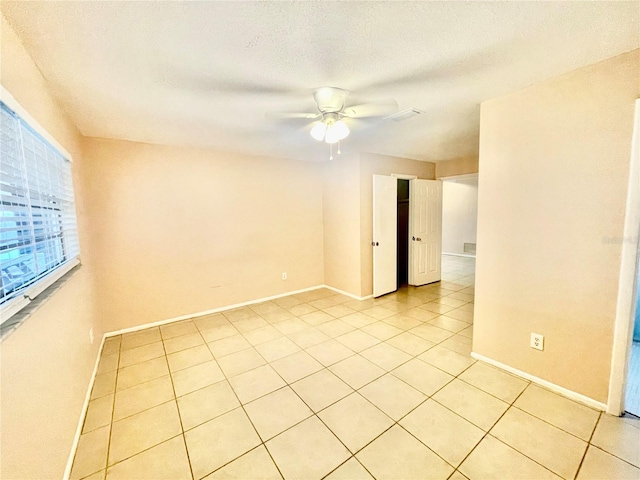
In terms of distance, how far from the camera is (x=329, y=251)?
4.60 metres

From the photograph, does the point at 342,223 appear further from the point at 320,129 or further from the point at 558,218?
the point at 558,218

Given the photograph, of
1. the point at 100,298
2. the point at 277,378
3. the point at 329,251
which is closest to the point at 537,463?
the point at 277,378

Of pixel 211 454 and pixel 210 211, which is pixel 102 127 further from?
pixel 211 454

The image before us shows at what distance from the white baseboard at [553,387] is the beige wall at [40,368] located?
117 inches

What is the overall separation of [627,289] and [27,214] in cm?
345

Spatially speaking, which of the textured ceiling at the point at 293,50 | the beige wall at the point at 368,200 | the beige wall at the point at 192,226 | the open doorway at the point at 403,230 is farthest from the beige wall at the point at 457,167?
the textured ceiling at the point at 293,50

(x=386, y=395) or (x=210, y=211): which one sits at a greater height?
(x=210, y=211)

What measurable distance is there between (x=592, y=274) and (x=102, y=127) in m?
4.30

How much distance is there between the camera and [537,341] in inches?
79.8

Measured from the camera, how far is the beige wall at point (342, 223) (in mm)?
3986

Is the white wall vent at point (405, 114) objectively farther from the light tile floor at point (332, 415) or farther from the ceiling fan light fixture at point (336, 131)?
the light tile floor at point (332, 415)

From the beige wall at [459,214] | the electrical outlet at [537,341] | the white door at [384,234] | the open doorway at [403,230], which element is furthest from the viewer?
the beige wall at [459,214]

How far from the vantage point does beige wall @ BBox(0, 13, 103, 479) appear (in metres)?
0.95

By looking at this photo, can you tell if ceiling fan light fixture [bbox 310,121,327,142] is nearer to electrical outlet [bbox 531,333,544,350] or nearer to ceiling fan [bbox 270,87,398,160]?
ceiling fan [bbox 270,87,398,160]
